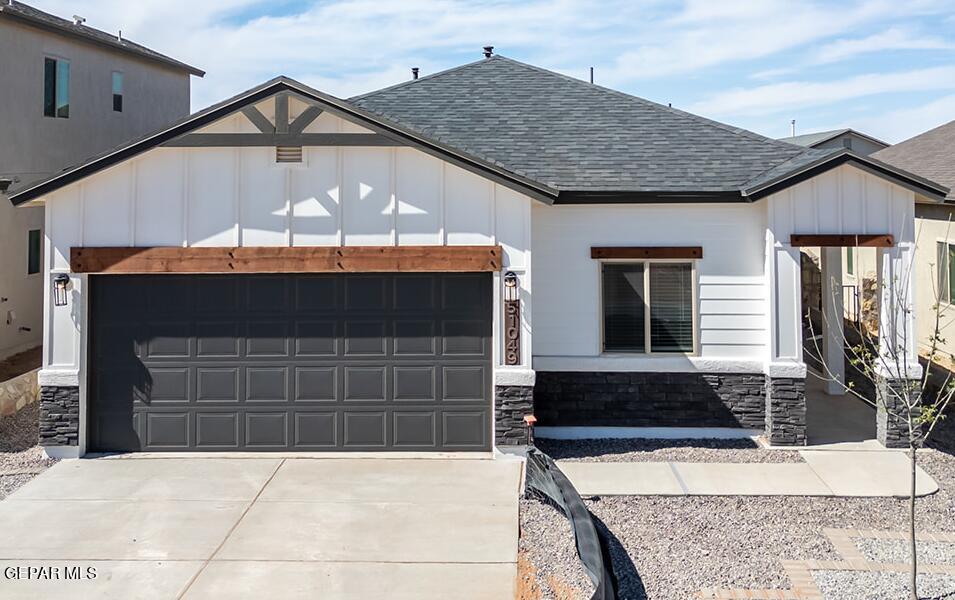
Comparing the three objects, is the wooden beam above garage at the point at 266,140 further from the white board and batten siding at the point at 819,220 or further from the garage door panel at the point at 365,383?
the white board and batten siding at the point at 819,220

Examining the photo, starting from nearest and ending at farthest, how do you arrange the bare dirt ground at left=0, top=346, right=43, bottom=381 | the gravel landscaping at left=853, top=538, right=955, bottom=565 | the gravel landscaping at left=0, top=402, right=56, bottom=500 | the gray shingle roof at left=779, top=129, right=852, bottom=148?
the gravel landscaping at left=853, top=538, right=955, bottom=565 → the gravel landscaping at left=0, top=402, right=56, bottom=500 → the bare dirt ground at left=0, top=346, right=43, bottom=381 → the gray shingle roof at left=779, top=129, right=852, bottom=148

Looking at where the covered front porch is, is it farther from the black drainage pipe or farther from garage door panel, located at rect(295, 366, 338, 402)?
garage door panel, located at rect(295, 366, 338, 402)

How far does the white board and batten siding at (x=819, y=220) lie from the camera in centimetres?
1121

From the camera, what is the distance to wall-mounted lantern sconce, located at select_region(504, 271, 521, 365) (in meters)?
10.7

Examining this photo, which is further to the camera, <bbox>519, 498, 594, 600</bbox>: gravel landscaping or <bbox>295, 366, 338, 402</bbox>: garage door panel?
<bbox>295, 366, 338, 402</bbox>: garage door panel

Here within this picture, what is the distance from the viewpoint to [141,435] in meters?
11.0

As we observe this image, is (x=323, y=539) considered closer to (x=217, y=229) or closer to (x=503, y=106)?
(x=217, y=229)

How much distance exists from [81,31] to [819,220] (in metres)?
16.5

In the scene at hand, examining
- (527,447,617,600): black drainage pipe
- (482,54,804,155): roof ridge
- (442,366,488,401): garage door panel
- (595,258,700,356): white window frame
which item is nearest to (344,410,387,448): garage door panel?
(442,366,488,401): garage door panel

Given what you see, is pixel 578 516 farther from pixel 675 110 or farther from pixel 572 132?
pixel 675 110

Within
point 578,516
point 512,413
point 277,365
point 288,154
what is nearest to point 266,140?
point 288,154

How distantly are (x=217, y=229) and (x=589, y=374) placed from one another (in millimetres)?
5431

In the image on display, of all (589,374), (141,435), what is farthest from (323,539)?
(589,374)

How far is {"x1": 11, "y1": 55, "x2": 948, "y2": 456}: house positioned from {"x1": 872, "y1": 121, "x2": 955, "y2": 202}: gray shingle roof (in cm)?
491
